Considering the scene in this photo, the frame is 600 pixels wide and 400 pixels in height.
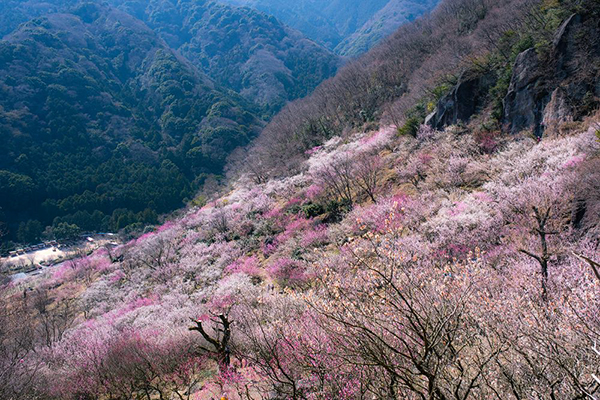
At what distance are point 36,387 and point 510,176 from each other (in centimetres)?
1688

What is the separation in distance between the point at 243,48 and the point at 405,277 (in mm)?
164865

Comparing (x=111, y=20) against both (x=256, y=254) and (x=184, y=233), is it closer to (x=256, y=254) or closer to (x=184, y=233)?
(x=184, y=233)

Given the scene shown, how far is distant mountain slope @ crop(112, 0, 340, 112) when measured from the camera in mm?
119750

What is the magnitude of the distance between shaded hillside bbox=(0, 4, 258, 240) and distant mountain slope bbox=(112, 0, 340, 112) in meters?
23.0

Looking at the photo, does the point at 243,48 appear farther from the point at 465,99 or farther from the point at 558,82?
the point at 558,82

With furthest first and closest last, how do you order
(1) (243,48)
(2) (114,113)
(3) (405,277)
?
(1) (243,48) → (2) (114,113) → (3) (405,277)

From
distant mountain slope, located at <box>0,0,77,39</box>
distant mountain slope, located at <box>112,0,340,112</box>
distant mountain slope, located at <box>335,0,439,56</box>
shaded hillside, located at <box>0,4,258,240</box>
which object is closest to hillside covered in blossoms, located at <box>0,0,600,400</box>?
shaded hillside, located at <box>0,4,258,240</box>

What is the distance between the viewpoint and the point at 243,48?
14700cm

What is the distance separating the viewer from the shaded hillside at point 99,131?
223 feet

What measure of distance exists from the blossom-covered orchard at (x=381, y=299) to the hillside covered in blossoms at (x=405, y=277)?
0.21ft

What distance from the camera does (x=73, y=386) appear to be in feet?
25.9

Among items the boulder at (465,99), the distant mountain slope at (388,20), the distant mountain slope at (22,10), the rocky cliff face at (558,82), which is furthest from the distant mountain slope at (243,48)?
the rocky cliff face at (558,82)

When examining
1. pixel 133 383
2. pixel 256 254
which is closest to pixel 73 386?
pixel 133 383

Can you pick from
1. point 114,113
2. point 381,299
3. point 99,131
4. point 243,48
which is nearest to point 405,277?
point 381,299
